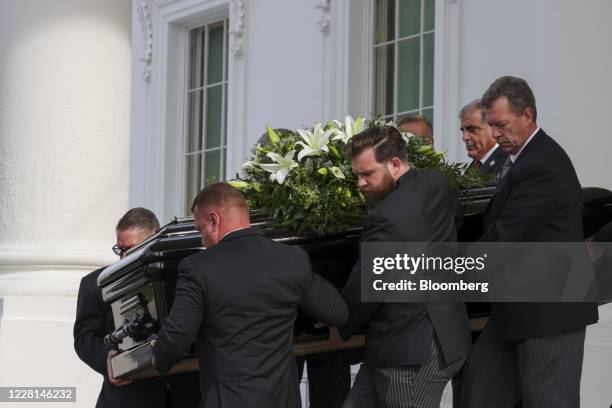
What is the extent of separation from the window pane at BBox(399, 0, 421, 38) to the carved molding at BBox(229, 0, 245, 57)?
214cm

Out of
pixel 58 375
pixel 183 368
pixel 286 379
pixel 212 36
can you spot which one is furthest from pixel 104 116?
pixel 212 36

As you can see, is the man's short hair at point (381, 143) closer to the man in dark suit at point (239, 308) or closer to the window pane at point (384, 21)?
the man in dark suit at point (239, 308)

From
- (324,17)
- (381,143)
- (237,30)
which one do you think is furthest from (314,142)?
(237,30)

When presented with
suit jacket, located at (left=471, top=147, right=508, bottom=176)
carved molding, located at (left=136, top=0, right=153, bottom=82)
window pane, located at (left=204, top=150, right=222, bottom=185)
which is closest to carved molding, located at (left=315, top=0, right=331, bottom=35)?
window pane, located at (left=204, top=150, right=222, bottom=185)

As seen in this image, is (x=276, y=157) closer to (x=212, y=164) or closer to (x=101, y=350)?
(x=101, y=350)

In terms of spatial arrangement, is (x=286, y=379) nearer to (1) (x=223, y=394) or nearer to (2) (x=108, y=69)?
(1) (x=223, y=394)

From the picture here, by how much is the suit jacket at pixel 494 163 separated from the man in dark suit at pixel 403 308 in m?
1.00

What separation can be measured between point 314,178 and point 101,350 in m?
1.29

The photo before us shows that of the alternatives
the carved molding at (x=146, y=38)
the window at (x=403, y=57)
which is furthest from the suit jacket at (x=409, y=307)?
the carved molding at (x=146, y=38)

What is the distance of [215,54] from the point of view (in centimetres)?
1286

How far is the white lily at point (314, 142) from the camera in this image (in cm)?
534

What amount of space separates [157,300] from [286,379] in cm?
66

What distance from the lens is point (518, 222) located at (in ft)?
15.9

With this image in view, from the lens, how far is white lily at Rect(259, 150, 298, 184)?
5.31 metres
